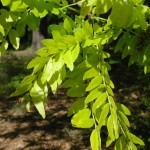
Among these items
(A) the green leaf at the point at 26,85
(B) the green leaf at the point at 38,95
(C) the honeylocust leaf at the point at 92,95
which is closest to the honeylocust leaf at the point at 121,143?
(C) the honeylocust leaf at the point at 92,95

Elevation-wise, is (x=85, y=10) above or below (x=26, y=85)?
above

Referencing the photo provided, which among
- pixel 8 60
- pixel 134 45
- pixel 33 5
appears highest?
pixel 33 5

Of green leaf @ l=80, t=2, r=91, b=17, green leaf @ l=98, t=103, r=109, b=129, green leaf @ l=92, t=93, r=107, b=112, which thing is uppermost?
green leaf @ l=80, t=2, r=91, b=17

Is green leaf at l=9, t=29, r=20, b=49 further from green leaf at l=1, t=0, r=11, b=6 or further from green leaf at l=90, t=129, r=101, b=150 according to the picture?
green leaf at l=90, t=129, r=101, b=150

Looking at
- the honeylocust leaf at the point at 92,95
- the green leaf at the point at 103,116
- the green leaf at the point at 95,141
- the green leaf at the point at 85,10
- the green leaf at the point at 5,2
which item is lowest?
the green leaf at the point at 95,141

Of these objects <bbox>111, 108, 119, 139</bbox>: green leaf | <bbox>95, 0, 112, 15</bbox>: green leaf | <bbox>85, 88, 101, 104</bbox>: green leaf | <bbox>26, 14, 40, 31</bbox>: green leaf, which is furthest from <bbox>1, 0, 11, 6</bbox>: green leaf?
<bbox>111, 108, 119, 139</bbox>: green leaf

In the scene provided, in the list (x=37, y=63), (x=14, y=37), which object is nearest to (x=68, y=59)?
(x=37, y=63)

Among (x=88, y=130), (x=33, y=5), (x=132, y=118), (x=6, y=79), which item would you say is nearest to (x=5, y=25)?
(x=33, y=5)

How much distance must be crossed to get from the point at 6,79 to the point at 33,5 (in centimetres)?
1026

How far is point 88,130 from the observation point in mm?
7938

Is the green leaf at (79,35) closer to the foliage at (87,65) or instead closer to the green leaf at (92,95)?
the foliage at (87,65)

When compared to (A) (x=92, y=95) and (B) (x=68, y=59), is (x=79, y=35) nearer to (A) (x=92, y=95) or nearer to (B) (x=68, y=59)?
(B) (x=68, y=59)

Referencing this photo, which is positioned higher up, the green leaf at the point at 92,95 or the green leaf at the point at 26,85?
the green leaf at the point at 26,85

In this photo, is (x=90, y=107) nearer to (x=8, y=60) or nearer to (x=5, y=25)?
(x=5, y=25)
